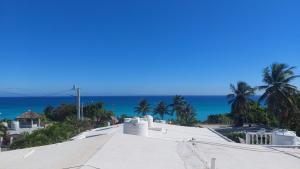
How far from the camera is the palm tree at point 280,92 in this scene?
33000mm

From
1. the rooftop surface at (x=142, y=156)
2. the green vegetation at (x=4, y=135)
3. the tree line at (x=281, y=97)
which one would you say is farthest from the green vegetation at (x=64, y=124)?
the tree line at (x=281, y=97)

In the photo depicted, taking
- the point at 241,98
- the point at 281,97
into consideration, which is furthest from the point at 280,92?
the point at 241,98

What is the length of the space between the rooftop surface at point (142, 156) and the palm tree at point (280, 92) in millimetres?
26779

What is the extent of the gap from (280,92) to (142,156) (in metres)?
30.4

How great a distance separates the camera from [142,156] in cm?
612

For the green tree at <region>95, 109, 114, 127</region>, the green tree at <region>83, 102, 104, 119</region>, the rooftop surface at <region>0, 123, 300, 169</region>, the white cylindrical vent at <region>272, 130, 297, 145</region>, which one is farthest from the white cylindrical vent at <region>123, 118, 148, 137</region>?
the green tree at <region>83, 102, 104, 119</region>

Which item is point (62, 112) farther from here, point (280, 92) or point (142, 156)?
point (142, 156)

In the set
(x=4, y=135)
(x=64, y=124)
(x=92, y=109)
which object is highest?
(x=64, y=124)

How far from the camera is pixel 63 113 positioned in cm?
6041

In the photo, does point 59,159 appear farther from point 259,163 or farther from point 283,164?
point 283,164

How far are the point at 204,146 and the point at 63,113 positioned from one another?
55.2 meters

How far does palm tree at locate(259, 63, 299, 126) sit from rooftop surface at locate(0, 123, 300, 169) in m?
26.8

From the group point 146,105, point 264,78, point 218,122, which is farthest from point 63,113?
point 264,78

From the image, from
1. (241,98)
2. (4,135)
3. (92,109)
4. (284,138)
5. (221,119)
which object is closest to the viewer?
(284,138)
